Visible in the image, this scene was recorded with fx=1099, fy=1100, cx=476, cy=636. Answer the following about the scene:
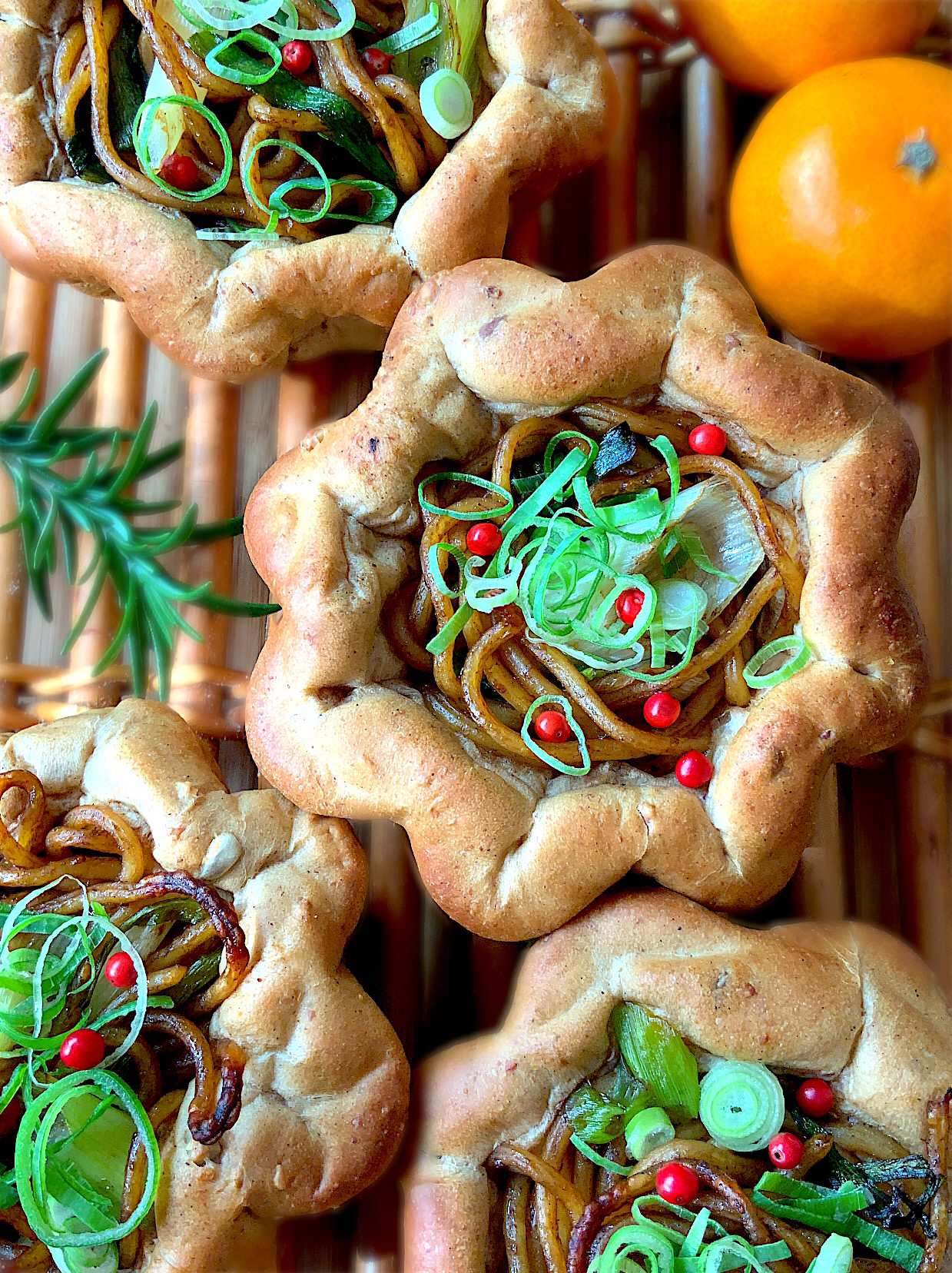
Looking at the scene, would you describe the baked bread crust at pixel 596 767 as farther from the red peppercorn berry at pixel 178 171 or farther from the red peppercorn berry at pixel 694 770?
the red peppercorn berry at pixel 178 171

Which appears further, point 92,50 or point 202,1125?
point 92,50

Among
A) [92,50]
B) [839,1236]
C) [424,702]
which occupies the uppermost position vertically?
[92,50]

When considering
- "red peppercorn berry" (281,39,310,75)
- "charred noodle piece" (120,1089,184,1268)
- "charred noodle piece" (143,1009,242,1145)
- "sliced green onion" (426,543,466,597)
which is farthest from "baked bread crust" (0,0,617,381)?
"charred noodle piece" (120,1089,184,1268)

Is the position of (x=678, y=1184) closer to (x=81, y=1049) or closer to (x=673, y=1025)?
(x=673, y=1025)

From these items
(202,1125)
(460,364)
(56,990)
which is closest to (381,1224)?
(202,1125)

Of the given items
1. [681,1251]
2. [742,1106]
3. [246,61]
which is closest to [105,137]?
[246,61]

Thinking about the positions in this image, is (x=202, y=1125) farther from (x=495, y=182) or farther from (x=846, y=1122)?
(x=495, y=182)
